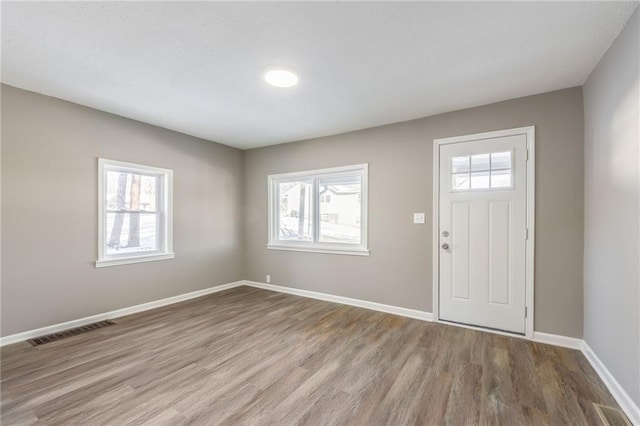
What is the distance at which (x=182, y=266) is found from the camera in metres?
4.33

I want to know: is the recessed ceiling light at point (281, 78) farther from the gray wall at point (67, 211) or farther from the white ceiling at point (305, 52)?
the gray wall at point (67, 211)

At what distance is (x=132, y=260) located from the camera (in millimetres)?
3734

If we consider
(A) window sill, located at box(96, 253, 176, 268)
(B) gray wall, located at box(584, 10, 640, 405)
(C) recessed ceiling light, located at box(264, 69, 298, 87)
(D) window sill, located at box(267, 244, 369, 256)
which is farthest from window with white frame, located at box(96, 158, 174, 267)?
(B) gray wall, located at box(584, 10, 640, 405)

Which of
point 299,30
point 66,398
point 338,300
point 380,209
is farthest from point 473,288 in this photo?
point 66,398

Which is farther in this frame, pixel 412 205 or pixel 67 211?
pixel 412 205

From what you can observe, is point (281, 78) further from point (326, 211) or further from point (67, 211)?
point (67, 211)

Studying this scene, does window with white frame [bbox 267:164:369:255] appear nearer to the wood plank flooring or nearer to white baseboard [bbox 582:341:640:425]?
the wood plank flooring

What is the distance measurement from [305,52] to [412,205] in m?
2.28

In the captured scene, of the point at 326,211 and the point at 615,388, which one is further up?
the point at 326,211

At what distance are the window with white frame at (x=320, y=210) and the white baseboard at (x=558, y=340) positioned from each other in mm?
2062

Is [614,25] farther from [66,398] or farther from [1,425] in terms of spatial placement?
[1,425]

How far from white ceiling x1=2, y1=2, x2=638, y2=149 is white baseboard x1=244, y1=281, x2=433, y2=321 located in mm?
2516

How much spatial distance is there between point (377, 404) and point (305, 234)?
307cm

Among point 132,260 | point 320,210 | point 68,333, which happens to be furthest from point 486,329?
point 68,333
